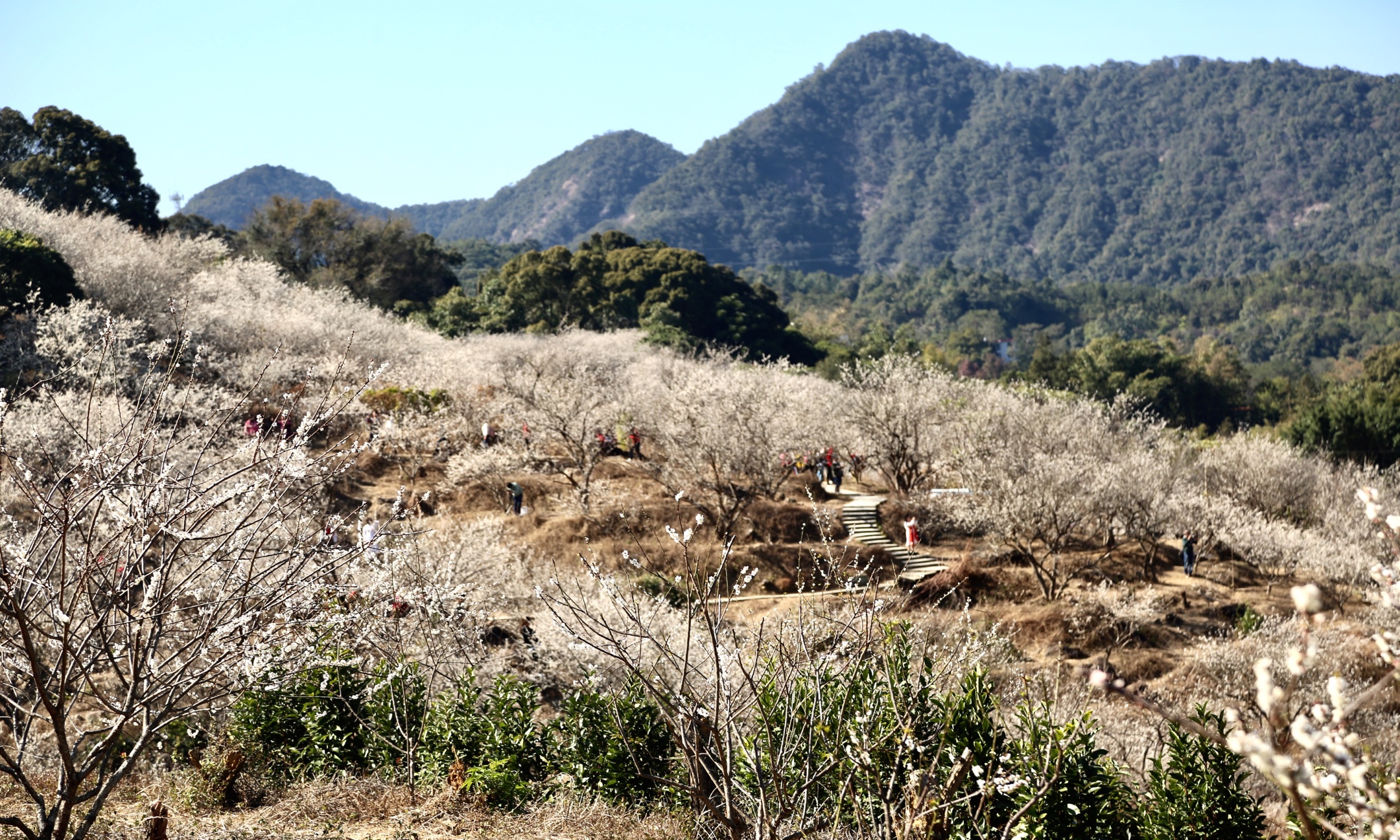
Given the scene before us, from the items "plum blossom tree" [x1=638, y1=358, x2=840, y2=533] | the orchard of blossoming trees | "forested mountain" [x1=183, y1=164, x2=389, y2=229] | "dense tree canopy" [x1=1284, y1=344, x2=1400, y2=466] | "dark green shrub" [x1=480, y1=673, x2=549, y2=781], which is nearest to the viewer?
the orchard of blossoming trees

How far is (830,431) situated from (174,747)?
70.6 feet

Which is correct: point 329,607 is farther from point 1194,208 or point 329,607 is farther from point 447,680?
point 1194,208

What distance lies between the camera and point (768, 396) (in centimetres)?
2744

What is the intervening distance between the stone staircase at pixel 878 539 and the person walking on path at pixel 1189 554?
5.83m

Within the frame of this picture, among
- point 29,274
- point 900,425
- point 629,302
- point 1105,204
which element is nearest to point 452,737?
point 900,425

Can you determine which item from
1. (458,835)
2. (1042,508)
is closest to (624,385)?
(1042,508)

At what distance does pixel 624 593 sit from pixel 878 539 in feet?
39.6

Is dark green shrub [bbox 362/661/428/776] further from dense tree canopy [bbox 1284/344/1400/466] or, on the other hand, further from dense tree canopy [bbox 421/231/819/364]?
dense tree canopy [bbox 1284/344/1400/466]

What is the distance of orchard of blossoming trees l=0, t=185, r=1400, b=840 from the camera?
5344 millimetres

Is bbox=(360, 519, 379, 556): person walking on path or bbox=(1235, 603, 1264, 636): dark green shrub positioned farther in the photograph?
bbox=(1235, 603, 1264, 636): dark green shrub

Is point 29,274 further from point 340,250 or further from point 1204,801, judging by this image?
point 1204,801

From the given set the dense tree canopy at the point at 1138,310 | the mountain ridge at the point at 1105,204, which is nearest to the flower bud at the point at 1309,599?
the dense tree canopy at the point at 1138,310

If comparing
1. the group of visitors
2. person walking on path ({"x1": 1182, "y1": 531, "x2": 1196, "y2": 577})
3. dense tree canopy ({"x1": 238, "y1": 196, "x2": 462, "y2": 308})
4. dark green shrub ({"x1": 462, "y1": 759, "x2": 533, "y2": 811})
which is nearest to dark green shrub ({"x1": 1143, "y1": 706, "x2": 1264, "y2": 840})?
dark green shrub ({"x1": 462, "y1": 759, "x2": 533, "y2": 811})

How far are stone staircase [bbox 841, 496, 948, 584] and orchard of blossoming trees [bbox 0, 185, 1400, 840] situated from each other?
0.65m
